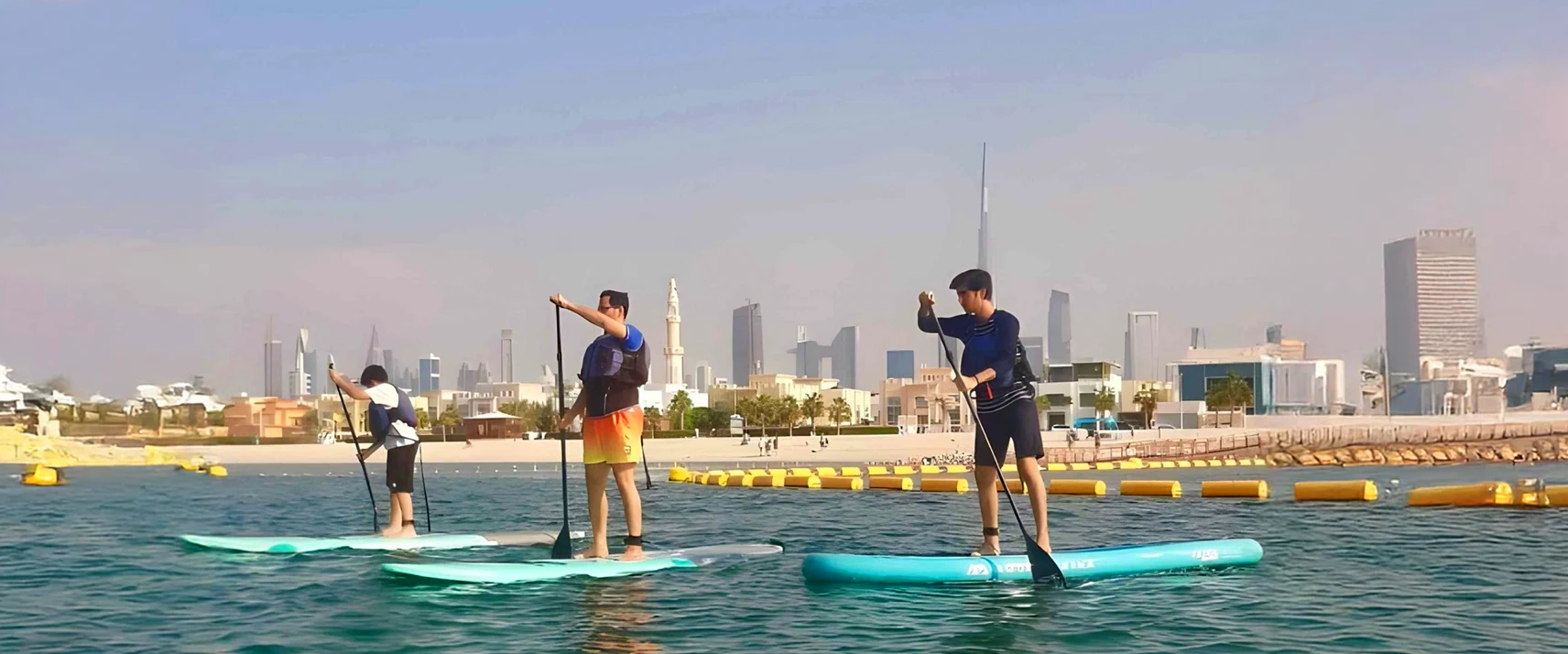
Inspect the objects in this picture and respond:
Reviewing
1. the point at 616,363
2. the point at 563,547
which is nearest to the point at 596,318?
the point at 616,363

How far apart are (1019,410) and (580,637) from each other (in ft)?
14.7

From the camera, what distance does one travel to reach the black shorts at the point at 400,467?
14484 millimetres

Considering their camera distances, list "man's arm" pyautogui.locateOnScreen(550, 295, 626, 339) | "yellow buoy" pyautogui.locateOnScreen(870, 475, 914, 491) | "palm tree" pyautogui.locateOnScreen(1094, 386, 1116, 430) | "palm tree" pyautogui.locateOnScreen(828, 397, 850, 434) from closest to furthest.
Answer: "man's arm" pyautogui.locateOnScreen(550, 295, 626, 339), "yellow buoy" pyautogui.locateOnScreen(870, 475, 914, 491), "palm tree" pyautogui.locateOnScreen(828, 397, 850, 434), "palm tree" pyautogui.locateOnScreen(1094, 386, 1116, 430)

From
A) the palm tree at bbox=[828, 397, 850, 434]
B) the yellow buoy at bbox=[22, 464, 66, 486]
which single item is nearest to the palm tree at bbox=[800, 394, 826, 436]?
the palm tree at bbox=[828, 397, 850, 434]

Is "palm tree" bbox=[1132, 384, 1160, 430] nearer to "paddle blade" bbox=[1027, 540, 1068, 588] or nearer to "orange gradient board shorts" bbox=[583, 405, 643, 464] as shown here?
"paddle blade" bbox=[1027, 540, 1068, 588]

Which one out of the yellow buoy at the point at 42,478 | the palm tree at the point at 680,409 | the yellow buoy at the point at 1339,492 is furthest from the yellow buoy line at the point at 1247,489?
the palm tree at the point at 680,409

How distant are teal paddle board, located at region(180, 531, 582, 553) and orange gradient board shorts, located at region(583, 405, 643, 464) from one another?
3.47 metres

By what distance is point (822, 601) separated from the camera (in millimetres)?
10242

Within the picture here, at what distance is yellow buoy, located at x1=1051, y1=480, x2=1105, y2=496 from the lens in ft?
90.3

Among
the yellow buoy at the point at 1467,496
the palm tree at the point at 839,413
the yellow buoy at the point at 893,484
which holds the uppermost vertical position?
the yellow buoy at the point at 1467,496

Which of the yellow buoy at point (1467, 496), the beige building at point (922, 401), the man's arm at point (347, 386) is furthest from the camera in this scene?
the beige building at point (922, 401)

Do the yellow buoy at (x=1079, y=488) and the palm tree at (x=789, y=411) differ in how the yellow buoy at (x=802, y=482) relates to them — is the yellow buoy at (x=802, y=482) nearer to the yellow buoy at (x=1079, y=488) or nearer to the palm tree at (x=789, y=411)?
the yellow buoy at (x=1079, y=488)

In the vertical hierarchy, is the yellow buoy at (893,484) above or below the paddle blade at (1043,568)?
below

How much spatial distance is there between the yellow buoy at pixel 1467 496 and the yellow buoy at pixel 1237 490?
3373 millimetres
